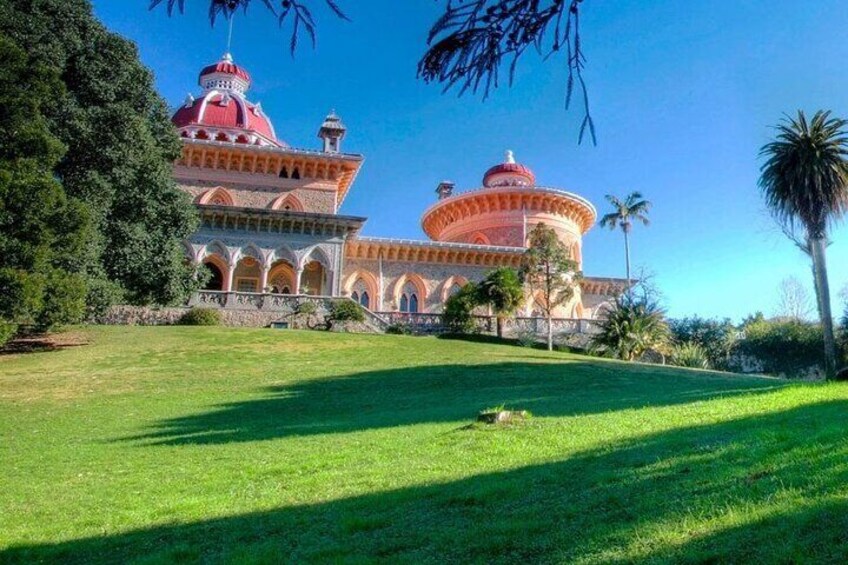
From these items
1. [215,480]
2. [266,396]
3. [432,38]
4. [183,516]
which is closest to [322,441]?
[215,480]

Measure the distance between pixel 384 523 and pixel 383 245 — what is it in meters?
38.3

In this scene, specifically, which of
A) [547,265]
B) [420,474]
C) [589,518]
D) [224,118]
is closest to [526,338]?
[547,265]

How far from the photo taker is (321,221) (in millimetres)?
38562

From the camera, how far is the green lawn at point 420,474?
487cm

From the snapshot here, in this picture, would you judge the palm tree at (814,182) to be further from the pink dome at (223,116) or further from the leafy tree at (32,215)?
the pink dome at (223,116)

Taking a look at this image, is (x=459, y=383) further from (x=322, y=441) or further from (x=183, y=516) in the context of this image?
(x=183, y=516)

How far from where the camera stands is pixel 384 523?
19.6 ft

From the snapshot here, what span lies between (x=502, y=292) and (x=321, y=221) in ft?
37.4

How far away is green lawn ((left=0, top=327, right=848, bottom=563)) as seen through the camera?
16.0ft

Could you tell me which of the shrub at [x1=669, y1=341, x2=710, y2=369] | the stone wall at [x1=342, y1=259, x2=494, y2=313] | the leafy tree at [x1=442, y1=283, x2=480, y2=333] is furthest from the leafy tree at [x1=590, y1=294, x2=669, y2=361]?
the stone wall at [x1=342, y1=259, x2=494, y2=313]

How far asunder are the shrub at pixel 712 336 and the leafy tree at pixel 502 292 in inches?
807

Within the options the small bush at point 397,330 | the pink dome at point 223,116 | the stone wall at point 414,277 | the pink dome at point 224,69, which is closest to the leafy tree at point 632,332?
the small bush at point 397,330

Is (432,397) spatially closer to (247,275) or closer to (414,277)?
(247,275)

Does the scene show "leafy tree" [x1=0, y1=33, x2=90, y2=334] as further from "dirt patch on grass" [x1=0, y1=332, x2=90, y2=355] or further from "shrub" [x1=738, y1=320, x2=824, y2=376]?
"shrub" [x1=738, y1=320, x2=824, y2=376]
